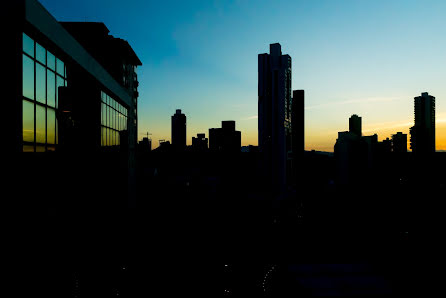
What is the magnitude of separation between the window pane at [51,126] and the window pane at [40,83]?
3.28 ft

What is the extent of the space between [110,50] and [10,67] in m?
37.7

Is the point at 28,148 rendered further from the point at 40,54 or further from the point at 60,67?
the point at 60,67

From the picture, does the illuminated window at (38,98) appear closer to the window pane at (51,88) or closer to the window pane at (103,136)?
the window pane at (51,88)

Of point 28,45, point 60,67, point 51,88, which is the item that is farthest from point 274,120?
point 28,45

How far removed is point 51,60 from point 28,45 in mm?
2982

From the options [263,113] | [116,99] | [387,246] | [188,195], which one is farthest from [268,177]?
[116,99]

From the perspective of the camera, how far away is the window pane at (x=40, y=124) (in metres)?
16.6

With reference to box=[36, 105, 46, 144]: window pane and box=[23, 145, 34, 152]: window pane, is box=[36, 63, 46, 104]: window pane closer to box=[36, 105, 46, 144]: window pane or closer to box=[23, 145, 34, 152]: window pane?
box=[36, 105, 46, 144]: window pane

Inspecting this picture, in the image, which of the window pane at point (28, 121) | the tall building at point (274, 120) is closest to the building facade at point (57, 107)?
the window pane at point (28, 121)

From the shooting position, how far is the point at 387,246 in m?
84.2

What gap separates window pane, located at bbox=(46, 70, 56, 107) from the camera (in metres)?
18.3

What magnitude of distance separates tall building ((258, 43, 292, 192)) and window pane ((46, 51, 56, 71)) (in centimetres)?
16346

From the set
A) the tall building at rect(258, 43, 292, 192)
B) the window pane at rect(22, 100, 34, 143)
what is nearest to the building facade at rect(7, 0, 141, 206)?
the window pane at rect(22, 100, 34, 143)

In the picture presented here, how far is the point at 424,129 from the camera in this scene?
17262cm
